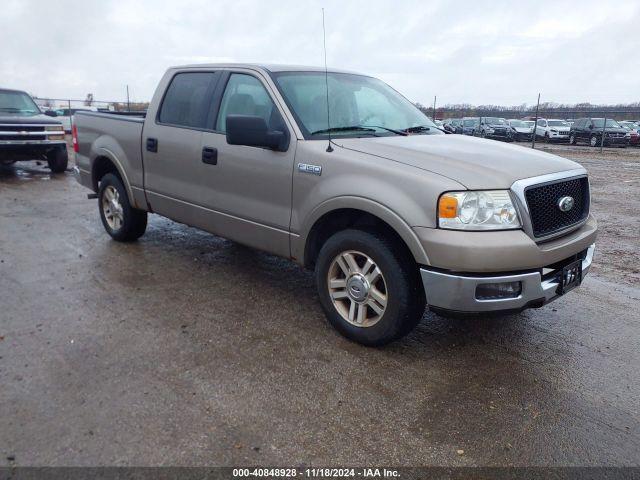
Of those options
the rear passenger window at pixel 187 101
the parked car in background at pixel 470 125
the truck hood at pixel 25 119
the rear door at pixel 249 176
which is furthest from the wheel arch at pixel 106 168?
the parked car in background at pixel 470 125

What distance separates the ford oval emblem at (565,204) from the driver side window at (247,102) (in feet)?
6.59

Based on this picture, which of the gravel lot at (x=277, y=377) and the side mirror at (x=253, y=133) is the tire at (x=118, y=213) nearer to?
the gravel lot at (x=277, y=377)

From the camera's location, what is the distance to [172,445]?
2.58 metres

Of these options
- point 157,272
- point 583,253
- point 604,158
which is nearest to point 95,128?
point 157,272

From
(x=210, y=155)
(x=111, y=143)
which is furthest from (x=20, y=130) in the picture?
(x=210, y=155)

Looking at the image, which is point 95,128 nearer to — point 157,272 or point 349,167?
point 157,272

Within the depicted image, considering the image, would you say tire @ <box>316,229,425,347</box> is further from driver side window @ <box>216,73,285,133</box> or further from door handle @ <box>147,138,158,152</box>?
door handle @ <box>147,138,158,152</box>

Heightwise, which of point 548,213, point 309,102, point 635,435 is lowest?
point 635,435

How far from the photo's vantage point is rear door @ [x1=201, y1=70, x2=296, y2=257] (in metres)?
4.03

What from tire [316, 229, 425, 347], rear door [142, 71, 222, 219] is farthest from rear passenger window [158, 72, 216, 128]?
tire [316, 229, 425, 347]

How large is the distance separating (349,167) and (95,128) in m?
3.79

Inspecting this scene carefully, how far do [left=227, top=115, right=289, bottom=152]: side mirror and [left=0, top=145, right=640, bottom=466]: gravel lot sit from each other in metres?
1.34

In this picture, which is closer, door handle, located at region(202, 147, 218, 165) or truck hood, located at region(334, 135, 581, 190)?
truck hood, located at region(334, 135, 581, 190)

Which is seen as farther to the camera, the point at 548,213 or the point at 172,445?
the point at 548,213
